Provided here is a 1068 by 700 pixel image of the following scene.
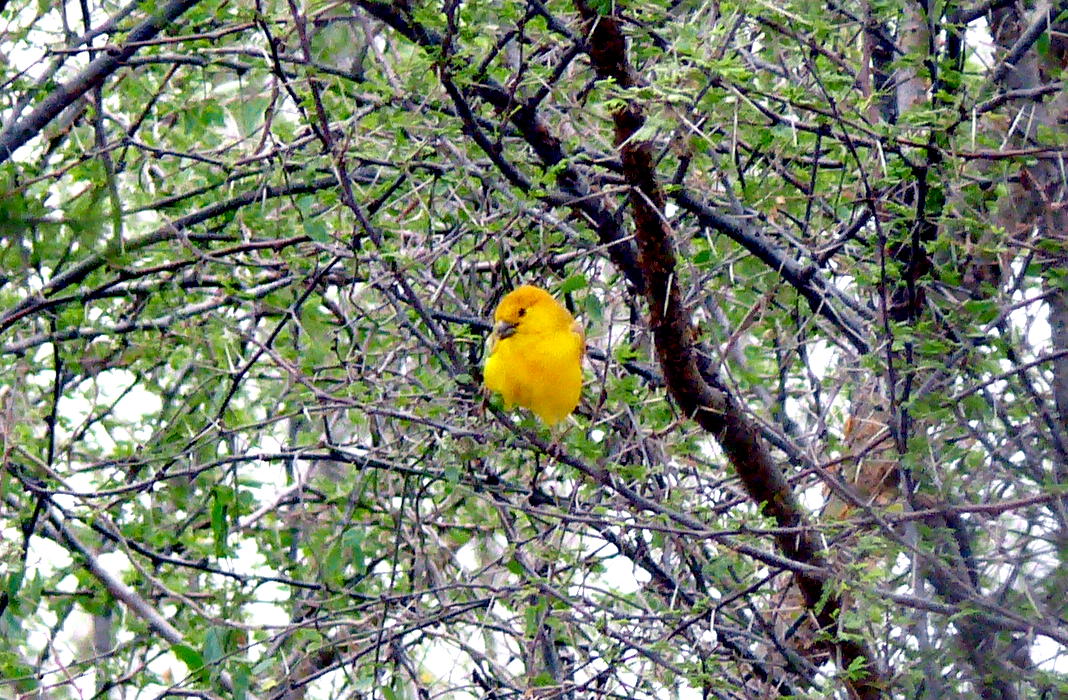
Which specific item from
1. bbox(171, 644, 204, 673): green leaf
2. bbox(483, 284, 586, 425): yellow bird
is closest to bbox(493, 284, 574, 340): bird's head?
bbox(483, 284, 586, 425): yellow bird

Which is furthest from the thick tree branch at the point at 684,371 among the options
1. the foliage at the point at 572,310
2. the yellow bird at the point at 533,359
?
the yellow bird at the point at 533,359

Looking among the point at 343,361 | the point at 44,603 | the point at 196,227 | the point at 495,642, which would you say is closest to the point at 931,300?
the point at 343,361

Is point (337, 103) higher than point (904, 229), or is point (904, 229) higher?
point (337, 103)

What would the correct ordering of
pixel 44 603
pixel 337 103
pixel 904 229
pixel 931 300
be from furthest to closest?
pixel 44 603 < pixel 337 103 < pixel 904 229 < pixel 931 300

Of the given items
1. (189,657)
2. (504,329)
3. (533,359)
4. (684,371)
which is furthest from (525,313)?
(189,657)

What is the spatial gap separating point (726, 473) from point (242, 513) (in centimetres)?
191

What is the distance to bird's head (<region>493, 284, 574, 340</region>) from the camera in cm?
480

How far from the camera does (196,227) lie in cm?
599

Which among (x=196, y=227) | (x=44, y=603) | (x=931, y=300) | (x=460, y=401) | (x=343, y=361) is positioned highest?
(x=196, y=227)

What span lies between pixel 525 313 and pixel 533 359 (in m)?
0.25

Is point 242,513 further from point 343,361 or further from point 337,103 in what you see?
point 337,103

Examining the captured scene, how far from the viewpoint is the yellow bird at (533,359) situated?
4.77 m

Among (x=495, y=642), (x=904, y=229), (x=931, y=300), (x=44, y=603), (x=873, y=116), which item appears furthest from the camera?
(x=44, y=603)

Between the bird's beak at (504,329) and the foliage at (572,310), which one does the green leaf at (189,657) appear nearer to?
the foliage at (572,310)
